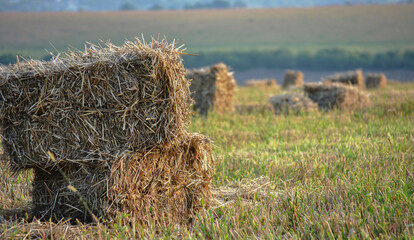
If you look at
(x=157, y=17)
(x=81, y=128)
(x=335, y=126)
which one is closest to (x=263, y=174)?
(x=81, y=128)

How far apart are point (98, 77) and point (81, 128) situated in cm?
51

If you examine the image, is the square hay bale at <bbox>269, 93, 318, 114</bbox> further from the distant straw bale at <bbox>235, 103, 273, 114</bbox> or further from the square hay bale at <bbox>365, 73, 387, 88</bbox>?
the square hay bale at <bbox>365, 73, 387, 88</bbox>

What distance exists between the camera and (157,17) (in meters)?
68.3

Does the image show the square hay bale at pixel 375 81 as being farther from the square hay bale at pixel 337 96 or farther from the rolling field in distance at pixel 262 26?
the rolling field in distance at pixel 262 26

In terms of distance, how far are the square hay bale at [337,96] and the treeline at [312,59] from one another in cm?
3944

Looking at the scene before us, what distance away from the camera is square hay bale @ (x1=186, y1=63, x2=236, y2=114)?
1184 centimetres

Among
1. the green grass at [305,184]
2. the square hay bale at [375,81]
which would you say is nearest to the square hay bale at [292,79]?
the square hay bale at [375,81]

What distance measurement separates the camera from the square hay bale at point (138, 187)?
13.3ft

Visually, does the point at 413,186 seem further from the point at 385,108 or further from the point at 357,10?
the point at 357,10

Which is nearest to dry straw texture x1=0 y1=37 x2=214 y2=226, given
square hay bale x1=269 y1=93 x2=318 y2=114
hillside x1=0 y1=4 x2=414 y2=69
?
square hay bale x1=269 y1=93 x2=318 y2=114

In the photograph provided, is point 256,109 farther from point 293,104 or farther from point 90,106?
point 90,106

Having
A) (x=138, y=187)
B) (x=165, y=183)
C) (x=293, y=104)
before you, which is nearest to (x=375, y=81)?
(x=293, y=104)

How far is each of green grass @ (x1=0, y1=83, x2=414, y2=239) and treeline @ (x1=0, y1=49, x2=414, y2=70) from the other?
43.8 meters

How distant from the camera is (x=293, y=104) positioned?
37.3 feet
